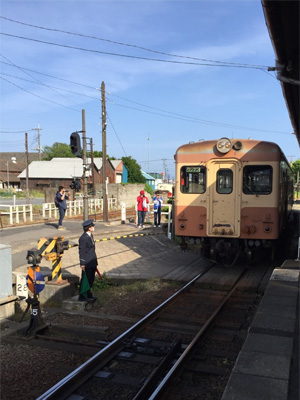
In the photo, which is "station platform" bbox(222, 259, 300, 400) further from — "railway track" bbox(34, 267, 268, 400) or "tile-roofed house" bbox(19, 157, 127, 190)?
"tile-roofed house" bbox(19, 157, 127, 190)

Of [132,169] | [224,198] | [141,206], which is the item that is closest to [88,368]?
[224,198]

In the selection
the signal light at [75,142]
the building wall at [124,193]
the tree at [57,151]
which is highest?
the tree at [57,151]

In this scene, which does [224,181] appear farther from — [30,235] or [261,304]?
[30,235]

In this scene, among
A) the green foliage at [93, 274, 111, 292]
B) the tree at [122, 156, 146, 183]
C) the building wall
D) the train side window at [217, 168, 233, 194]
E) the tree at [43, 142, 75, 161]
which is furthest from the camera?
the tree at [43, 142, 75, 161]

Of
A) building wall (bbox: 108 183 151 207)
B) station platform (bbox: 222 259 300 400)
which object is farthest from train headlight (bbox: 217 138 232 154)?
building wall (bbox: 108 183 151 207)

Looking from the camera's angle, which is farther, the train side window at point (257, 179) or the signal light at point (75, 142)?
the signal light at point (75, 142)

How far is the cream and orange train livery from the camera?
8.77 meters

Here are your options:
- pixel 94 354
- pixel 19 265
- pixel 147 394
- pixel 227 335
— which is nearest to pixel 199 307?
pixel 227 335

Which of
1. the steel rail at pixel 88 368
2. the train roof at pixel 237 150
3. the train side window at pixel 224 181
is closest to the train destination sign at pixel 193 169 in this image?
the train roof at pixel 237 150

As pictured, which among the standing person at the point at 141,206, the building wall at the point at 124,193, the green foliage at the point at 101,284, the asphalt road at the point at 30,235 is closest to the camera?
the green foliage at the point at 101,284

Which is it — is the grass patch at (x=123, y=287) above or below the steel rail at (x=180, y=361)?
below

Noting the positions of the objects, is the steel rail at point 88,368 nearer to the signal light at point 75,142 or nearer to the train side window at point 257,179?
the train side window at point 257,179

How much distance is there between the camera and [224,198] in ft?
29.8

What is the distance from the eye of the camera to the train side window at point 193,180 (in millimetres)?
9320
